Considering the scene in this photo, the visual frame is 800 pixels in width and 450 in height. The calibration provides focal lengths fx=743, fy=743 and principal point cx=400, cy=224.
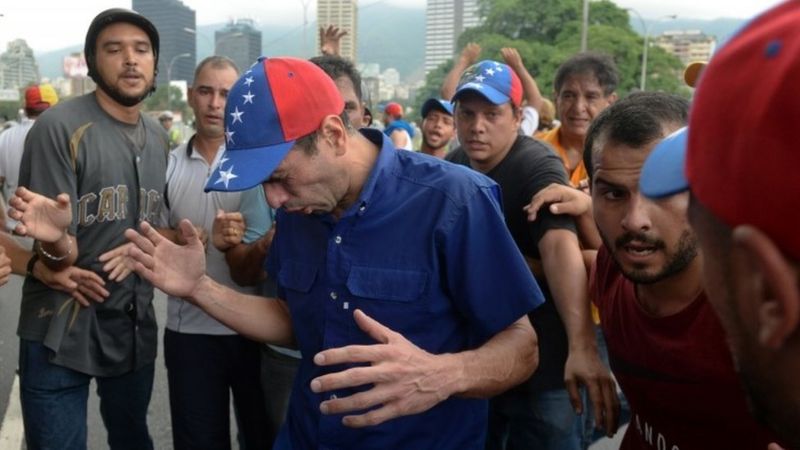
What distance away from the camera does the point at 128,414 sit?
3.27 m

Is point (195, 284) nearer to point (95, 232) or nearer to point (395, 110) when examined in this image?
point (95, 232)

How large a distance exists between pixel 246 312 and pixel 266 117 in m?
0.73

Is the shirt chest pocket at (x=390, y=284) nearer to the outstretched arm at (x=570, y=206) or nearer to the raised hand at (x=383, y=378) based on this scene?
the raised hand at (x=383, y=378)

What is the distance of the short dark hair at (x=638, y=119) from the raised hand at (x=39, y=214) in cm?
183

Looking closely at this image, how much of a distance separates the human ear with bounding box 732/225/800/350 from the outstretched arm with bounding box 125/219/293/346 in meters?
1.81

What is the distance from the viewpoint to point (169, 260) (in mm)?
2354

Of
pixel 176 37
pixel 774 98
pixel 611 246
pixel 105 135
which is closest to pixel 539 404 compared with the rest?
pixel 611 246

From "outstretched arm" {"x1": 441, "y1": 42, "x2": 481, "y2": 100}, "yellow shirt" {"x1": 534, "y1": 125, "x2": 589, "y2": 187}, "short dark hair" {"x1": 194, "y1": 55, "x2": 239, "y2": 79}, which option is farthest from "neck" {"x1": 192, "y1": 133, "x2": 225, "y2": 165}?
"outstretched arm" {"x1": 441, "y1": 42, "x2": 481, "y2": 100}

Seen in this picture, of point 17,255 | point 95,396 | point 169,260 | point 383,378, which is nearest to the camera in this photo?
point 383,378

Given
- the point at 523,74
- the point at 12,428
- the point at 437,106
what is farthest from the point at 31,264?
the point at 523,74

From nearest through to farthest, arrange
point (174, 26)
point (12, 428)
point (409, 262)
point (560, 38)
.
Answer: point (409, 262), point (12, 428), point (560, 38), point (174, 26)

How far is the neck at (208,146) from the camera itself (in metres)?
3.37

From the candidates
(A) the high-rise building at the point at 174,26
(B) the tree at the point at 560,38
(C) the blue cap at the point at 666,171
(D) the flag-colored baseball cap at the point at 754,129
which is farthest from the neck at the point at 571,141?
(A) the high-rise building at the point at 174,26

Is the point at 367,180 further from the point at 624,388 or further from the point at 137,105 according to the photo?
the point at 137,105
